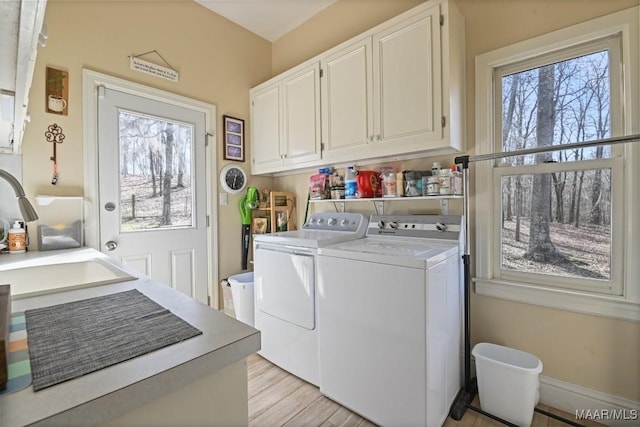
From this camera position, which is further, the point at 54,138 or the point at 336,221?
the point at 336,221

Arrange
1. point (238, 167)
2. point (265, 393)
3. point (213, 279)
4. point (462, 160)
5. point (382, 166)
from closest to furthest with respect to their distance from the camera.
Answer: point (462, 160)
point (265, 393)
point (382, 166)
point (213, 279)
point (238, 167)

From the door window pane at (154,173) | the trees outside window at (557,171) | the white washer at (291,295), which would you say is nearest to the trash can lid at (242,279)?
the white washer at (291,295)

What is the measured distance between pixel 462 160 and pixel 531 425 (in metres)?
1.48

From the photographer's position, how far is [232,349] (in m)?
0.59

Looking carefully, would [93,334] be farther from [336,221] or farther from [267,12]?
[267,12]

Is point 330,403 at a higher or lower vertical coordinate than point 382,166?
lower

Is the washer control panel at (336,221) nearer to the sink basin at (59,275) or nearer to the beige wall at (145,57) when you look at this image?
the beige wall at (145,57)

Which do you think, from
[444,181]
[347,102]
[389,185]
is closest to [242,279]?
[389,185]

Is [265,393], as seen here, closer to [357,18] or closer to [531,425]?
[531,425]

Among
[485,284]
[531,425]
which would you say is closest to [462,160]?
[485,284]

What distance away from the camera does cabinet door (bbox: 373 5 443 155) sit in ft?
5.79

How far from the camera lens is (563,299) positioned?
1.65 m

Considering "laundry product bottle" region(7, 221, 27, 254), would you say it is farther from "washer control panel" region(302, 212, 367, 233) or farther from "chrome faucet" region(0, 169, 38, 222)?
"washer control panel" region(302, 212, 367, 233)

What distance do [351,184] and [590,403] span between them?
1906 millimetres
